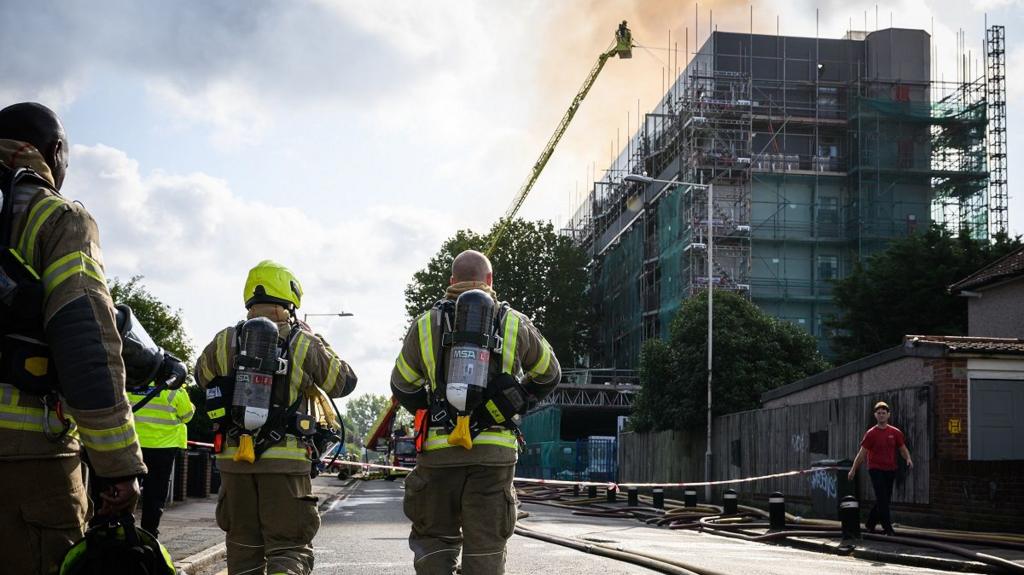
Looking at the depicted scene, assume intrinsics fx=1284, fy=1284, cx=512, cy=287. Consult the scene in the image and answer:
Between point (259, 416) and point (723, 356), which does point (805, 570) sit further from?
point (723, 356)

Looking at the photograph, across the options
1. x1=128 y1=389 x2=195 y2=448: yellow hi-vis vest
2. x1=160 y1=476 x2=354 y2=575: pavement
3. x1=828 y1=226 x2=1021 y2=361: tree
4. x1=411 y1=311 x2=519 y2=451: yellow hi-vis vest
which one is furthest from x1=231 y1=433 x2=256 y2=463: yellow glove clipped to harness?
x1=828 y1=226 x2=1021 y2=361: tree

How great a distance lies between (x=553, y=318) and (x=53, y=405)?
74466 millimetres

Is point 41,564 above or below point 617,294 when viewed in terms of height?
below

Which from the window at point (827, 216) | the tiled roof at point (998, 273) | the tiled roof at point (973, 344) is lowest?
the tiled roof at point (973, 344)

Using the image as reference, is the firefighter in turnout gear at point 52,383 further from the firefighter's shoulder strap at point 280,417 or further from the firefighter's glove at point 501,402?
the firefighter's glove at point 501,402

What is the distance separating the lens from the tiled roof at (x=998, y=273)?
1154 inches

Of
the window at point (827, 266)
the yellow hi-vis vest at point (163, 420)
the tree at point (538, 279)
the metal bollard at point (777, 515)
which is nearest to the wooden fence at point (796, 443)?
the metal bollard at point (777, 515)

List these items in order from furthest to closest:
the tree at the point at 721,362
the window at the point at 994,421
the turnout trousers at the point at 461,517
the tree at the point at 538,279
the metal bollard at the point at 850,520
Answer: the tree at the point at 538,279, the tree at the point at 721,362, the window at the point at 994,421, the metal bollard at the point at 850,520, the turnout trousers at the point at 461,517

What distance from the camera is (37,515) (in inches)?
146

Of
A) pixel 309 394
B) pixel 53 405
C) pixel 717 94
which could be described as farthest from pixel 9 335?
pixel 717 94

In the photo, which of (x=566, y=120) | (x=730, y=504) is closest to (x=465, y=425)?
(x=730, y=504)

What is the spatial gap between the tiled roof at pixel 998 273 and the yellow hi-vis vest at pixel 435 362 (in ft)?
82.4

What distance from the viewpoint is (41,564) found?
12.1 feet

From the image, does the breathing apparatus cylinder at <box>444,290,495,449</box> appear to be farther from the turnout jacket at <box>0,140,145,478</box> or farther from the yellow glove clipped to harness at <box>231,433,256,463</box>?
the turnout jacket at <box>0,140,145,478</box>
